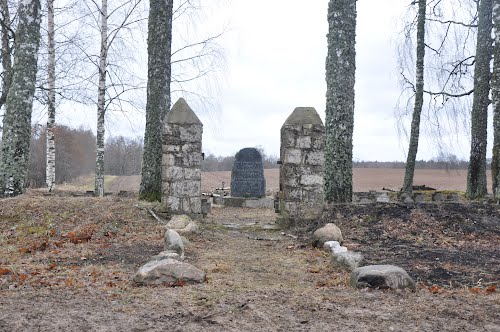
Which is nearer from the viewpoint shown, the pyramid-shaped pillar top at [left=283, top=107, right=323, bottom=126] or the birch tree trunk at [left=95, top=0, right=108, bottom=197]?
the pyramid-shaped pillar top at [left=283, top=107, right=323, bottom=126]

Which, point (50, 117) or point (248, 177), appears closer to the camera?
point (50, 117)

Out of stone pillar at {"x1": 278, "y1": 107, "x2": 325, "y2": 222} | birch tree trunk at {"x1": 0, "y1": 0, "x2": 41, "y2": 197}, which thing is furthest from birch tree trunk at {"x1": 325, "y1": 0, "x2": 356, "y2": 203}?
birch tree trunk at {"x1": 0, "y1": 0, "x2": 41, "y2": 197}

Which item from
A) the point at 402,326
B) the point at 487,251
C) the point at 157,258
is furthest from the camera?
the point at 487,251

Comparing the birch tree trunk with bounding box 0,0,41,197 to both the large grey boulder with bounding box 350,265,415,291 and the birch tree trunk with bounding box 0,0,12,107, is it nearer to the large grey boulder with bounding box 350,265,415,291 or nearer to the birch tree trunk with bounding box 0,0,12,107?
the birch tree trunk with bounding box 0,0,12,107

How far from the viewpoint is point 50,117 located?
16.5m

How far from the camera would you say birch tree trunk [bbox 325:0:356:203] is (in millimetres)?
10258

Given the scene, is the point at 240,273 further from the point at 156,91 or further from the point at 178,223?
the point at 156,91

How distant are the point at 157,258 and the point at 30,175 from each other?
30.1m

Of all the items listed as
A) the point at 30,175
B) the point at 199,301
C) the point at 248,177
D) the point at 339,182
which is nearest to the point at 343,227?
the point at 339,182

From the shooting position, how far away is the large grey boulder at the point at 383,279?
15.3ft

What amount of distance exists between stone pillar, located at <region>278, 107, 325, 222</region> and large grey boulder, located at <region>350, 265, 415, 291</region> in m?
4.70

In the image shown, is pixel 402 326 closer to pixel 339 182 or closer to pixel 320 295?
pixel 320 295

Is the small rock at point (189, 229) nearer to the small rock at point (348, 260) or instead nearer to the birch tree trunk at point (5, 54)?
the small rock at point (348, 260)

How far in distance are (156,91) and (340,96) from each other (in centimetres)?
416
